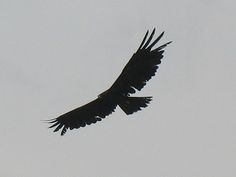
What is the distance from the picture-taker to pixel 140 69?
72.0ft

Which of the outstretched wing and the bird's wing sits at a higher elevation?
the bird's wing

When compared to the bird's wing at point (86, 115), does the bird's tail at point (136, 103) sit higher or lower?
lower

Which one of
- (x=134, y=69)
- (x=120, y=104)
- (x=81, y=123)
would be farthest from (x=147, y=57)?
(x=81, y=123)

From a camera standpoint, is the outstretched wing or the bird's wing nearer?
the outstretched wing

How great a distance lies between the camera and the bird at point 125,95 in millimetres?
21438

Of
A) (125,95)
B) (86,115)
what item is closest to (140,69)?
(125,95)

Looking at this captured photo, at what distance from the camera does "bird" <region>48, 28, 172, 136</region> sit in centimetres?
2144

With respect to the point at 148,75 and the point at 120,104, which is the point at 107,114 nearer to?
the point at 120,104

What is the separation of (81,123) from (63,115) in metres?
0.72

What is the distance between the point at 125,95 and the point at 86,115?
2.26 metres

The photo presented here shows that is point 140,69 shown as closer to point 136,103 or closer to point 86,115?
point 136,103

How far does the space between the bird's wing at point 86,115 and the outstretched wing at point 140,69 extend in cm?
108

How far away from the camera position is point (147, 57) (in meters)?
21.5

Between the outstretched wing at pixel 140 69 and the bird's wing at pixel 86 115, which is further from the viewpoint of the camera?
the bird's wing at pixel 86 115
